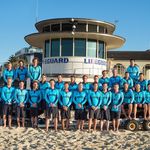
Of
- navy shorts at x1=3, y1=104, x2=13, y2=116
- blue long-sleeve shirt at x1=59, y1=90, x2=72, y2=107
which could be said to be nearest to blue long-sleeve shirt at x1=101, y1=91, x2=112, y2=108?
blue long-sleeve shirt at x1=59, y1=90, x2=72, y2=107

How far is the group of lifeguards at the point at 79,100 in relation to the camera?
1399cm

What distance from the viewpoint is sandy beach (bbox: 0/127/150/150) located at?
11.4 m

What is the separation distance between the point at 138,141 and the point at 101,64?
513 inches

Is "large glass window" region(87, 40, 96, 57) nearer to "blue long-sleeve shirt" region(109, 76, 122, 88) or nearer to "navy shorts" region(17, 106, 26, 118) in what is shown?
"blue long-sleeve shirt" region(109, 76, 122, 88)

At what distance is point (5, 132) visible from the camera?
43.8ft

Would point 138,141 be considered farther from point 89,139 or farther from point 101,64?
point 101,64

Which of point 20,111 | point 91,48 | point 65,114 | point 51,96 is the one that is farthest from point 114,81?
point 91,48

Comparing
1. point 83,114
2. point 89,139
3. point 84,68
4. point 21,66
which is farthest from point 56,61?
point 89,139

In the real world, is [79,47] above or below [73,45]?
below

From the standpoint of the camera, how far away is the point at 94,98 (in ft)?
45.6

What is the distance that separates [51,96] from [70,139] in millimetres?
2152

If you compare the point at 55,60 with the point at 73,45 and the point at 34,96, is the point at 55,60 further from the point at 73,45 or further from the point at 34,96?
the point at 34,96

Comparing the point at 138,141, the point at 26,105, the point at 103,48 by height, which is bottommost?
the point at 138,141

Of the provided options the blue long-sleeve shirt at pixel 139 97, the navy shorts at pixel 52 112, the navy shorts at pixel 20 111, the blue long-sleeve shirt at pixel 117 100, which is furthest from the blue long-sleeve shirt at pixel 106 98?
the navy shorts at pixel 20 111
